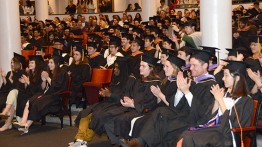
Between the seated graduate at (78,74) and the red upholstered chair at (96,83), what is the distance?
0.45 m

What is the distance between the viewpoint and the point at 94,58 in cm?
1285

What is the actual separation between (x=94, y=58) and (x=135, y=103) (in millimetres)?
4270

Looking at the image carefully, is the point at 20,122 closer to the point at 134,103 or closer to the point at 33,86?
the point at 33,86

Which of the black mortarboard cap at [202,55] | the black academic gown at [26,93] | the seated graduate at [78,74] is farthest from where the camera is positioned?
the seated graduate at [78,74]

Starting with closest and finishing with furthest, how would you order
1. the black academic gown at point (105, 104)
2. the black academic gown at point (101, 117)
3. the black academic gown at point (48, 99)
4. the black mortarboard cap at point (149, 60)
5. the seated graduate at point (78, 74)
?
the black mortarboard cap at point (149, 60) → the black academic gown at point (101, 117) → the black academic gown at point (105, 104) → the black academic gown at point (48, 99) → the seated graduate at point (78, 74)

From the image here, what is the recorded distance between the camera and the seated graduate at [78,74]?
12.0m

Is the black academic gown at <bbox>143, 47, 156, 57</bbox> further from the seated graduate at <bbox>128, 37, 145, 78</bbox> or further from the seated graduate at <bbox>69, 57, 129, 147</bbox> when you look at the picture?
the seated graduate at <bbox>69, 57, 129, 147</bbox>

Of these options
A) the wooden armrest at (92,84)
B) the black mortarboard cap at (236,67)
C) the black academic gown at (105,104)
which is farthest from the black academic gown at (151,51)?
the black mortarboard cap at (236,67)

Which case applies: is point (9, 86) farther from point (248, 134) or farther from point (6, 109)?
Answer: point (248, 134)

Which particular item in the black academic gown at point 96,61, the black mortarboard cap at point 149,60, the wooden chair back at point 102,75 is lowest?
the wooden chair back at point 102,75

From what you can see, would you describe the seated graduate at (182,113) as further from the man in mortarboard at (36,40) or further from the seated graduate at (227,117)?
the man in mortarboard at (36,40)

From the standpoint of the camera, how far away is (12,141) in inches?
408

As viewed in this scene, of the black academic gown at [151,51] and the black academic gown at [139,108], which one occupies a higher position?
the black academic gown at [151,51]

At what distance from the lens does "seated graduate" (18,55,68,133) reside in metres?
10.9
